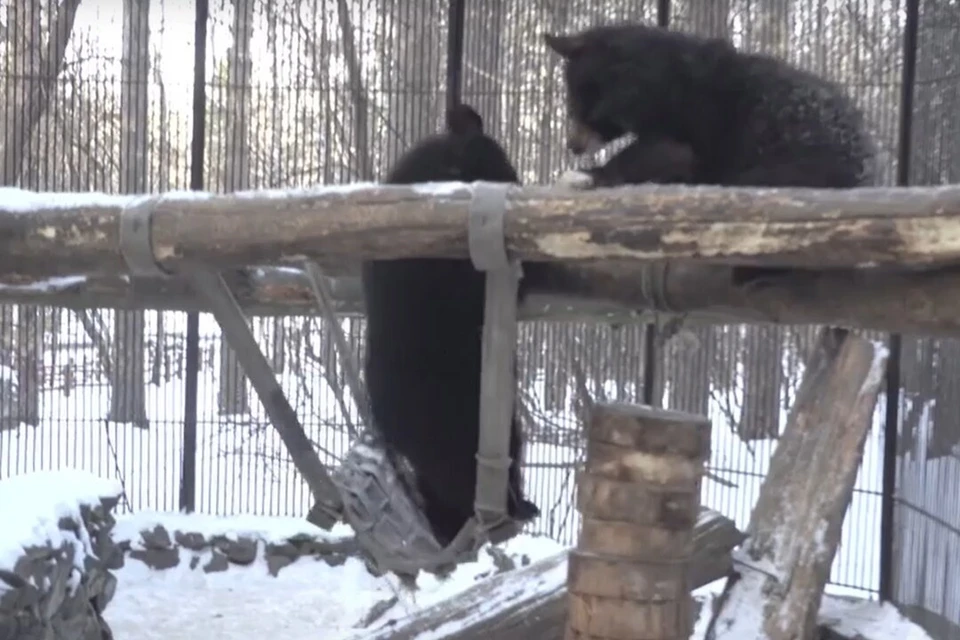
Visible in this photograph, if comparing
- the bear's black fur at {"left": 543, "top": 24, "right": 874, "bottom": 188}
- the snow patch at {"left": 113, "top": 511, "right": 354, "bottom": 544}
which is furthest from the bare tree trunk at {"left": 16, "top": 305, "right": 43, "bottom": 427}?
the bear's black fur at {"left": 543, "top": 24, "right": 874, "bottom": 188}

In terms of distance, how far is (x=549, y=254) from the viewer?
1667mm

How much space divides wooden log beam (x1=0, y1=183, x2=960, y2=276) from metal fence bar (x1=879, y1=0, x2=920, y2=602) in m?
2.63

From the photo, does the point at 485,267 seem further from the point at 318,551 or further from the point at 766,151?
the point at 318,551

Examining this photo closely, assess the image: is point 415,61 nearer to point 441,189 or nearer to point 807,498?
point 807,498

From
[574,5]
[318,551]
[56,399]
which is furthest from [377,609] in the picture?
[574,5]

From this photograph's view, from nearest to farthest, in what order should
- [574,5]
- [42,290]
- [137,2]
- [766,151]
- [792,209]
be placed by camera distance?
[792,209]
[766,151]
[42,290]
[574,5]
[137,2]

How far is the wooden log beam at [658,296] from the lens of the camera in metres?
1.86

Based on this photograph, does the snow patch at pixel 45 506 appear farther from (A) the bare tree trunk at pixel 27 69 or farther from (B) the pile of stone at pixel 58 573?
(A) the bare tree trunk at pixel 27 69

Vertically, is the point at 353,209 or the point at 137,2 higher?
the point at 137,2

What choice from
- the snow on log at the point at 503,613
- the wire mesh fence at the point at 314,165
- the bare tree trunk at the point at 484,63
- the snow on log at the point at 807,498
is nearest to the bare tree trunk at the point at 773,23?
the wire mesh fence at the point at 314,165

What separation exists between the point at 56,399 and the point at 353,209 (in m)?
4.10

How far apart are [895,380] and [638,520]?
281 cm

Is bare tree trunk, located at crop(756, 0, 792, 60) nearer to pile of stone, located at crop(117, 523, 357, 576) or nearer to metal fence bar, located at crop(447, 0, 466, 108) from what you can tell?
metal fence bar, located at crop(447, 0, 466, 108)

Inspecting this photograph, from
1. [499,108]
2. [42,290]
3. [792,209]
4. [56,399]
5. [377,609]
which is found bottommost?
[377,609]
